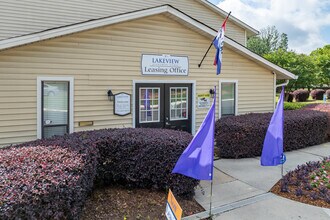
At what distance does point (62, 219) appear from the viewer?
325cm

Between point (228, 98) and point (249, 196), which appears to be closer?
point (249, 196)

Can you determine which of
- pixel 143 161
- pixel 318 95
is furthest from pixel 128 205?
pixel 318 95

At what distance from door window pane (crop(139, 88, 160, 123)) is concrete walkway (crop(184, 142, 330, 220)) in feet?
7.63

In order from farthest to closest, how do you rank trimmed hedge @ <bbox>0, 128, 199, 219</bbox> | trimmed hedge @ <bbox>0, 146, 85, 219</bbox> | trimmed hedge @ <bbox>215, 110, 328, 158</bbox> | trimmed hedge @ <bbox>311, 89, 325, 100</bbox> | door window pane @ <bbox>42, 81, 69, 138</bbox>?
trimmed hedge @ <bbox>311, 89, 325, 100</bbox>
trimmed hedge @ <bbox>215, 110, 328, 158</bbox>
door window pane @ <bbox>42, 81, 69, 138</bbox>
trimmed hedge @ <bbox>0, 128, 199, 219</bbox>
trimmed hedge @ <bbox>0, 146, 85, 219</bbox>

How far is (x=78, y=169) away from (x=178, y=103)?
204 inches

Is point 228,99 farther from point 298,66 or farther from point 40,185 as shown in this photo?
point 298,66

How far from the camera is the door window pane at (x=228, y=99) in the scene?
957 cm

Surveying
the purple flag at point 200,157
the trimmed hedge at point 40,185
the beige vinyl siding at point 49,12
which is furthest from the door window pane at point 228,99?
the trimmed hedge at point 40,185

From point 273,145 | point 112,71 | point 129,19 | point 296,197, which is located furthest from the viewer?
point 112,71

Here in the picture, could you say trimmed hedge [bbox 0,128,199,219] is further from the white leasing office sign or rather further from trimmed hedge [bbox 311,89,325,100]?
trimmed hedge [bbox 311,89,325,100]

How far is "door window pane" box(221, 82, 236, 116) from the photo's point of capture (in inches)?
377

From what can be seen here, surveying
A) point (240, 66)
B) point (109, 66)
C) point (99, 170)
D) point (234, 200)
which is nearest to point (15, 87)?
point (109, 66)

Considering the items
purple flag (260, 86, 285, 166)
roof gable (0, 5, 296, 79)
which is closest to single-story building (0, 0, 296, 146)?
roof gable (0, 5, 296, 79)

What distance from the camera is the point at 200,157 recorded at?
4.04 metres
